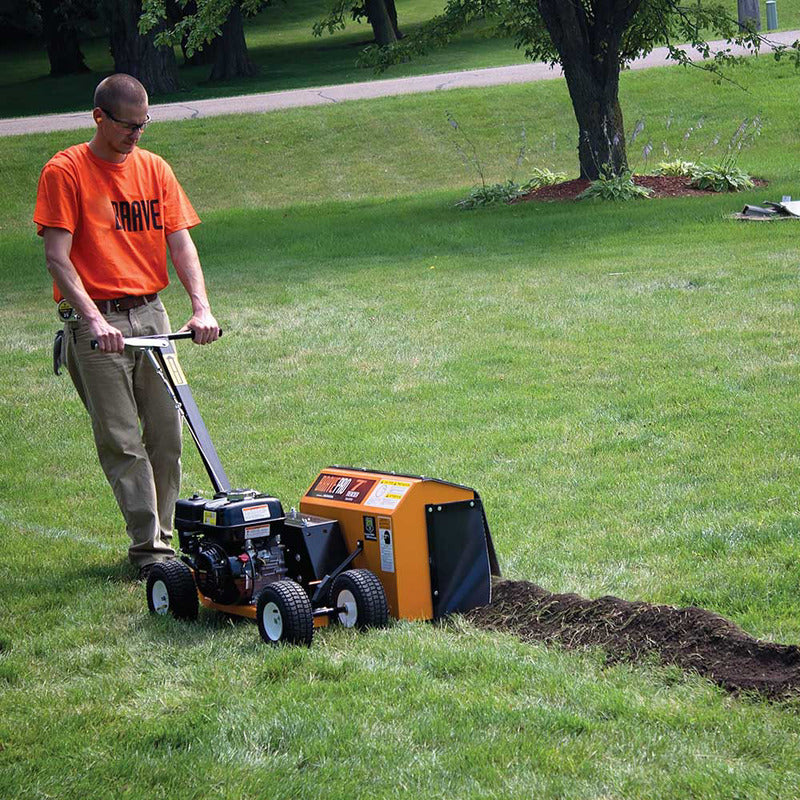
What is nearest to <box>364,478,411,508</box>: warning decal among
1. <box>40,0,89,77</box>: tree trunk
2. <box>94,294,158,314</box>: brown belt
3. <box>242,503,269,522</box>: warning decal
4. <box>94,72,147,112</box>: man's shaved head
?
<box>242,503,269,522</box>: warning decal

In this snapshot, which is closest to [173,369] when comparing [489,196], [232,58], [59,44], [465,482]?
[465,482]

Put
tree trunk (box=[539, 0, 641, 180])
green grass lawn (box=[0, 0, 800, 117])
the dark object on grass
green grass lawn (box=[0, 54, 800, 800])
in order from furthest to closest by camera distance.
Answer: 1. green grass lawn (box=[0, 0, 800, 117])
2. tree trunk (box=[539, 0, 641, 180])
3. the dark object on grass
4. green grass lawn (box=[0, 54, 800, 800])

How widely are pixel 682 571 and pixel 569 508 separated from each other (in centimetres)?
121

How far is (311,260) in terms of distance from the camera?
57.8 feet

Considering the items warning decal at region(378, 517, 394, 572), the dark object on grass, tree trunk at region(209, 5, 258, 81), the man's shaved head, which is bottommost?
the dark object on grass

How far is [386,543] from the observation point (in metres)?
5.25

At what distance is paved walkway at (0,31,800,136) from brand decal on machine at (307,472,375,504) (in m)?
26.7

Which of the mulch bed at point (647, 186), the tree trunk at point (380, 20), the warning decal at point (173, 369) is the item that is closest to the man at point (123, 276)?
the warning decal at point (173, 369)

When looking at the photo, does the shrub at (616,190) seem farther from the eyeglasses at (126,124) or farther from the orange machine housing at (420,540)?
the orange machine housing at (420,540)

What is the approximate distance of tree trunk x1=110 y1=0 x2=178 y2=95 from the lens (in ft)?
123

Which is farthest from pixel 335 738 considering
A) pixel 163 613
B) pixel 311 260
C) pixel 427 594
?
pixel 311 260

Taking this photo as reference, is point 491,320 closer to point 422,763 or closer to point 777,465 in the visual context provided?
point 777,465

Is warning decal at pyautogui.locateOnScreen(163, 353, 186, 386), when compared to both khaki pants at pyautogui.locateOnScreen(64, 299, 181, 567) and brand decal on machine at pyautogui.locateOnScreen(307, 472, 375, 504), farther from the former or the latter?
brand decal on machine at pyautogui.locateOnScreen(307, 472, 375, 504)

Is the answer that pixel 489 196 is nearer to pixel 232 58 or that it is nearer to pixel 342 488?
pixel 342 488
